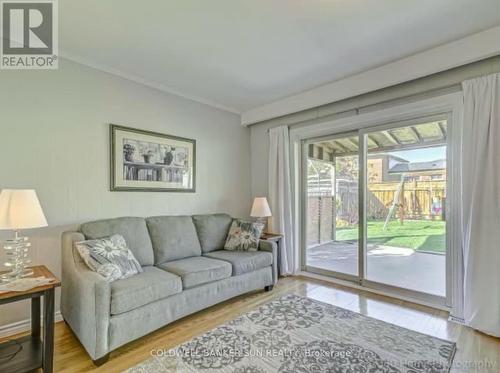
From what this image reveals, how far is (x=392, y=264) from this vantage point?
10.7 feet

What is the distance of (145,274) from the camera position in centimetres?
239

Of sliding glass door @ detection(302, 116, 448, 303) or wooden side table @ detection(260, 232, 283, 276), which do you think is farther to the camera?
wooden side table @ detection(260, 232, 283, 276)

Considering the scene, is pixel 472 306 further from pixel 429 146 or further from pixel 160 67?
pixel 160 67

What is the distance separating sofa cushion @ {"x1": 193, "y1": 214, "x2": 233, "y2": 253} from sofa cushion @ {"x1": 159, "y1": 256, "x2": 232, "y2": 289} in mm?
422

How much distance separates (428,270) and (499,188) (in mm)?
1192

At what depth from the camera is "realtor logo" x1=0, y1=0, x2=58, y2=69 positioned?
2.06 m

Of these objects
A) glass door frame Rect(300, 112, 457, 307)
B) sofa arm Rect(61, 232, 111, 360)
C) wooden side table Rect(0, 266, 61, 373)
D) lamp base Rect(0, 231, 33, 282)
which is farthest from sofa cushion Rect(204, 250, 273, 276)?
lamp base Rect(0, 231, 33, 282)

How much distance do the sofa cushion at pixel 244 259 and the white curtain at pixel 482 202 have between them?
6.50ft

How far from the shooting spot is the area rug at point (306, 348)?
183 cm

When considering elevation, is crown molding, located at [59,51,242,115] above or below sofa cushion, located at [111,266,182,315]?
above

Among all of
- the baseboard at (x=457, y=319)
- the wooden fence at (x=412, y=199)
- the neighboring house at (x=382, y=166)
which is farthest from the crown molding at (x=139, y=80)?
the baseboard at (x=457, y=319)

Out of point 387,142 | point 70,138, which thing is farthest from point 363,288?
point 70,138

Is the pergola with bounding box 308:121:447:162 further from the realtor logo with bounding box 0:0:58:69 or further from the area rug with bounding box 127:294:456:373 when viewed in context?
the realtor logo with bounding box 0:0:58:69

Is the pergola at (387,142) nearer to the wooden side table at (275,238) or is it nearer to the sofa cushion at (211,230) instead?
the wooden side table at (275,238)
